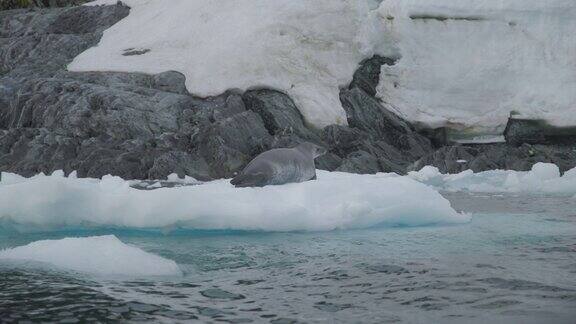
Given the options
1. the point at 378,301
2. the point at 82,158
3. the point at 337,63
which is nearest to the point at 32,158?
the point at 82,158

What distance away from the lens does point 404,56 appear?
19.6 m

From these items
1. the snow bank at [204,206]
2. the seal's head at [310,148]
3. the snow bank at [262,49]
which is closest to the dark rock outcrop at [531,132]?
the snow bank at [262,49]

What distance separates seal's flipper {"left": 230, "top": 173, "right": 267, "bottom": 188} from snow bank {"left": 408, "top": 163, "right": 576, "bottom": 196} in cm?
580

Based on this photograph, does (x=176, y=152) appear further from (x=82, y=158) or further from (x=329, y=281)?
(x=329, y=281)

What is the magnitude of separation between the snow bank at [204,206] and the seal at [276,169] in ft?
3.73

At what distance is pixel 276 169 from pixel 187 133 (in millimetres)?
8153

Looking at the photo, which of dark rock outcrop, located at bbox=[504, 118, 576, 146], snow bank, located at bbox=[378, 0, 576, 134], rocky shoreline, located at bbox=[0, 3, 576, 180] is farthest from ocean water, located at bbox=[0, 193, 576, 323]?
snow bank, located at bbox=[378, 0, 576, 134]

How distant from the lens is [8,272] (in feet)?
11.8

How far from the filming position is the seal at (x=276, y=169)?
725 cm

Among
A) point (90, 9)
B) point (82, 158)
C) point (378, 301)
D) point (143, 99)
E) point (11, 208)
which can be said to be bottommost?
point (378, 301)

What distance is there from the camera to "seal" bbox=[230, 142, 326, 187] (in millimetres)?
7246

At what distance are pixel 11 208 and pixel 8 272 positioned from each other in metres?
1.61

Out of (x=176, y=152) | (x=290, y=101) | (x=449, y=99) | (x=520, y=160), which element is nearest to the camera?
(x=176, y=152)

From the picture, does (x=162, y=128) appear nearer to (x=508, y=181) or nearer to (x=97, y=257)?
(x=508, y=181)
